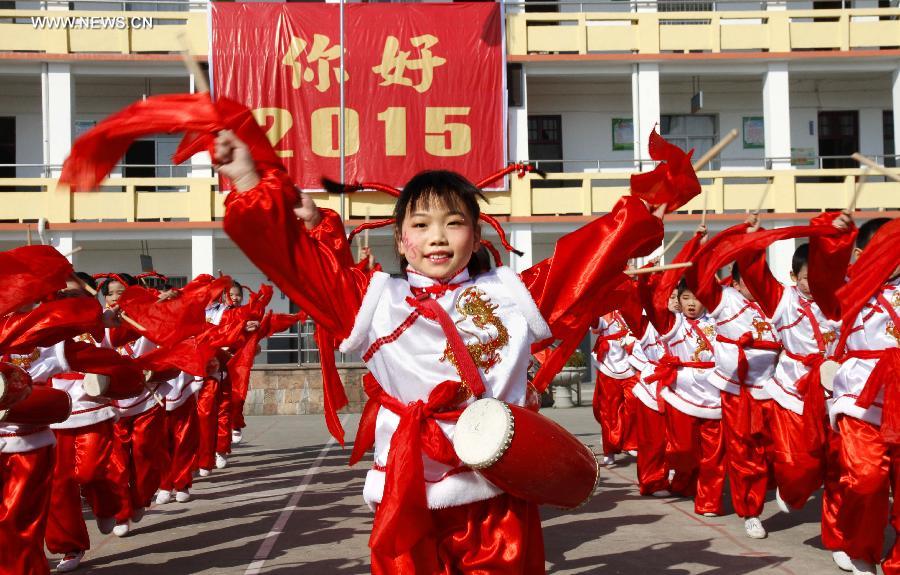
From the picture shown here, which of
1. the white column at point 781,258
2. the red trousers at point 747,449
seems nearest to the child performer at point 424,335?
the red trousers at point 747,449

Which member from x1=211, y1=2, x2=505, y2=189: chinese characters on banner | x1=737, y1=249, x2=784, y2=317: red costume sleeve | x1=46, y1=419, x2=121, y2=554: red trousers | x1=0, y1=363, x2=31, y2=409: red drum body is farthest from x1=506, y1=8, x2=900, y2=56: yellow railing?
x1=0, y1=363, x2=31, y2=409: red drum body

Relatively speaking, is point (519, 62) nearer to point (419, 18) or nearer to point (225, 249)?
point (419, 18)

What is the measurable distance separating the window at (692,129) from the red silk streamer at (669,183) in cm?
2082

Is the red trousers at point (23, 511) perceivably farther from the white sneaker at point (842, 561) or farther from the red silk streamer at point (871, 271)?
the white sneaker at point (842, 561)

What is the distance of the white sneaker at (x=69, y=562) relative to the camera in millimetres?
6543

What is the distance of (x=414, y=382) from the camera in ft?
11.6


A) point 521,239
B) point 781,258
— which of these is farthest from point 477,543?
point 781,258

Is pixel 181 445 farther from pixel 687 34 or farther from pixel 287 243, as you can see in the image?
pixel 687 34

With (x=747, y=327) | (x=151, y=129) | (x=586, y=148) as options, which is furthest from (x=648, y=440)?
(x=586, y=148)

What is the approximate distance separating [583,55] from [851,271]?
17.3 meters

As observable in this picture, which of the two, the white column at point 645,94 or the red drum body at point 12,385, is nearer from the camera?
the red drum body at point 12,385

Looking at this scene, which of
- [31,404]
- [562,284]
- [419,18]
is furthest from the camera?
[419,18]

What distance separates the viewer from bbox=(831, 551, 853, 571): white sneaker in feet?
19.9

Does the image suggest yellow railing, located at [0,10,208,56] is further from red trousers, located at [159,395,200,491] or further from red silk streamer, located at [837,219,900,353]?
red silk streamer, located at [837,219,900,353]
